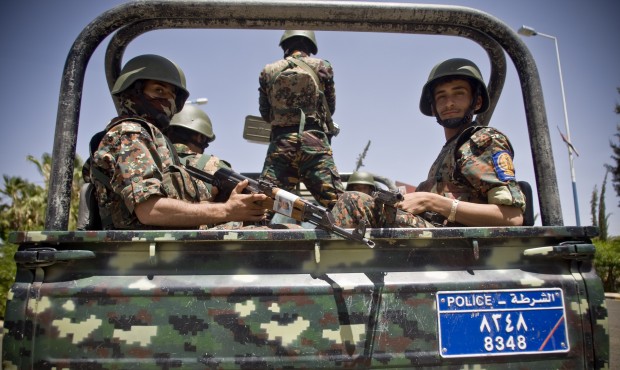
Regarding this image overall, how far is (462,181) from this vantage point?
2.58 meters

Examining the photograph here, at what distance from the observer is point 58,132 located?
1.92m

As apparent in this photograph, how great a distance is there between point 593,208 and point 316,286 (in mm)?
22873

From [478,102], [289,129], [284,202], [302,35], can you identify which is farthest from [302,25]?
[302,35]

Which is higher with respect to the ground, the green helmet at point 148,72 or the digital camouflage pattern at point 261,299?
the green helmet at point 148,72

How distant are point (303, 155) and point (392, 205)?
1.60 metres

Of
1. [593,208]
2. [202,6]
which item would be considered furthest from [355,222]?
[593,208]

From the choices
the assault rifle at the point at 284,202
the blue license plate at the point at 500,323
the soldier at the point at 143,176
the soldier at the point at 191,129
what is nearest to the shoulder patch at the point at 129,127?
the soldier at the point at 143,176

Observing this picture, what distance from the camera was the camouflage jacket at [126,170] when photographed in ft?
6.82

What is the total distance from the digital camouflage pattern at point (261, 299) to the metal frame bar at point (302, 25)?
363 mm

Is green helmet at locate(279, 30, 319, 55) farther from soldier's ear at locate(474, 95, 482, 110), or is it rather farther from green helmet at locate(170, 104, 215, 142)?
soldier's ear at locate(474, 95, 482, 110)

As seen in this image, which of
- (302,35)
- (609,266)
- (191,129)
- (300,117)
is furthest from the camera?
(609,266)

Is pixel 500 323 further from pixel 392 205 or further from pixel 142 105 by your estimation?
pixel 142 105

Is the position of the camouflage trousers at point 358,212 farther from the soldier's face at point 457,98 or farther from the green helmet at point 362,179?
the green helmet at point 362,179

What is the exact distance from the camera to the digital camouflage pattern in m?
1.58
